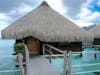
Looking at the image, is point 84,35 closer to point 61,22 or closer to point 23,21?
point 61,22

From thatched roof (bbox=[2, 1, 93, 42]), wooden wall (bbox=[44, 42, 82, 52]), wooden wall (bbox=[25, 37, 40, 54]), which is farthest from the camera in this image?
wooden wall (bbox=[44, 42, 82, 52])

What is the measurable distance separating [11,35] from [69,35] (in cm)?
316

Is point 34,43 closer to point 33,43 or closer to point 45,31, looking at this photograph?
point 33,43

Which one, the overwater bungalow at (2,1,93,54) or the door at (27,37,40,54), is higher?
the overwater bungalow at (2,1,93,54)

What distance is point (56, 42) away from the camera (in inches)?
524

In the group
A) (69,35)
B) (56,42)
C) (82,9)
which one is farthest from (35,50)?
(82,9)

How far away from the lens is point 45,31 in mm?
12281

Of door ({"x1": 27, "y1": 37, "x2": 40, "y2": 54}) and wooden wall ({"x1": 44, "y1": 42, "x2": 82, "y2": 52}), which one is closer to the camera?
door ({"x1": 27, "y1": 37, "x2": 40, "y2": 54})

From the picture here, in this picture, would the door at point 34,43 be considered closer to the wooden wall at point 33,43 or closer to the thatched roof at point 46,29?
the wooden wall at point 33,43

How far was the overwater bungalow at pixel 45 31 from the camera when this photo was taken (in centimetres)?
1213

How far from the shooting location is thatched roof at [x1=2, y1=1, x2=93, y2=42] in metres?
12.1

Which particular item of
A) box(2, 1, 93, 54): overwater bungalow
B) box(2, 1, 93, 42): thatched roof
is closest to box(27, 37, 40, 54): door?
box(2, 1, 93, 54): overwater bungalow

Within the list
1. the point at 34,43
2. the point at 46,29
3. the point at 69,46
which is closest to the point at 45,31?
the point at 46,29

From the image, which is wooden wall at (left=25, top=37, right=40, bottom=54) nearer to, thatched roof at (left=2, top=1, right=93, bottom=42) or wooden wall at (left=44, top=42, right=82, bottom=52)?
thatched roof at (left=2, top=1, right=93, bottom=42)
